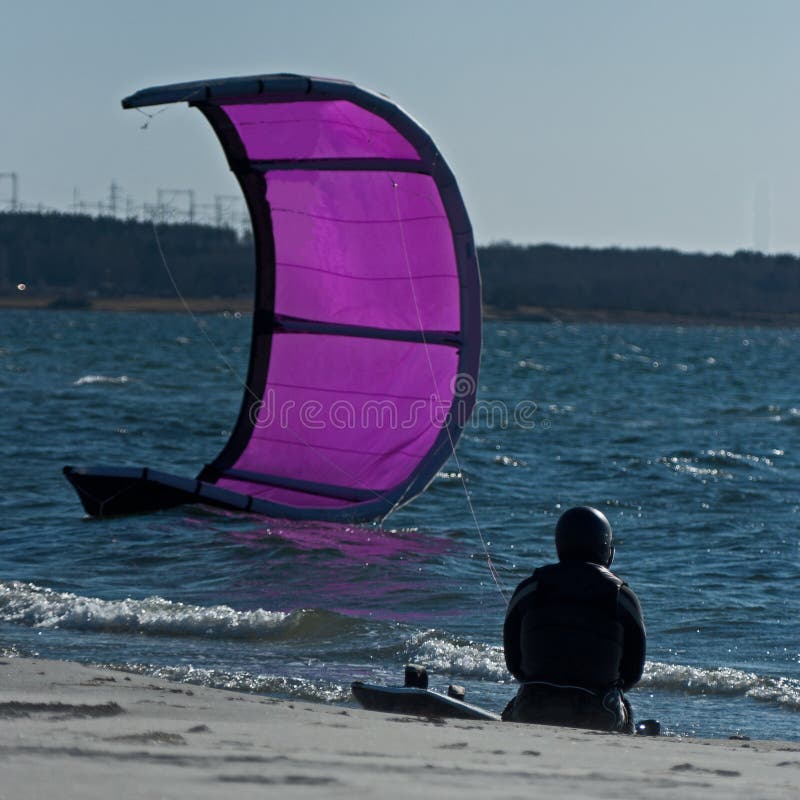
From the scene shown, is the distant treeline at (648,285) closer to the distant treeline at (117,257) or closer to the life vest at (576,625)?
the distant treeline at (117,257)

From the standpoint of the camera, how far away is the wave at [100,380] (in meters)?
28.2

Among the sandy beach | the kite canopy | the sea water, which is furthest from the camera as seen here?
the kite canopy

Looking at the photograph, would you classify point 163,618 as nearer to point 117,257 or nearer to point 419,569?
point 419,569

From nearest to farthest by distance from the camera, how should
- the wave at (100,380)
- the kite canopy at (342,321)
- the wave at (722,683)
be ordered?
the wave at (722,683) < the kite canopy at (342,321) < the wave at (100,380)

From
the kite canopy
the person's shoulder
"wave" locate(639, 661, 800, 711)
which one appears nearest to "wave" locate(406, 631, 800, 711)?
"wave" locate(639, 661, 800, 711)

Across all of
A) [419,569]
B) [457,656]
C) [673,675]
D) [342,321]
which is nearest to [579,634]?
[673,675]

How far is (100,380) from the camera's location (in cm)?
2886

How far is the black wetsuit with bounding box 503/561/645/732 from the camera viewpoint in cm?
499

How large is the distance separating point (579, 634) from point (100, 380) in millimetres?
24739

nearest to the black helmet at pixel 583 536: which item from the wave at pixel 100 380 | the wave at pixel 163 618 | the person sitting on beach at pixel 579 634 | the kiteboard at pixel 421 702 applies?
the person sitting on beach at pixel 579 634

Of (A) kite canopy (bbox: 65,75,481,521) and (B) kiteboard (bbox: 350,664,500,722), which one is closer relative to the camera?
(B) kiteboard (bbox: 350,664,500,722)

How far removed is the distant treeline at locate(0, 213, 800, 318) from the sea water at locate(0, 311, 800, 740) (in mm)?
57311

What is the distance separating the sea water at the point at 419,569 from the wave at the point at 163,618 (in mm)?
15

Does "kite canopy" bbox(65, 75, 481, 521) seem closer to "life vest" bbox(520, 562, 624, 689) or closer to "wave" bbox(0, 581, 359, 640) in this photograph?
"wave" bbox(0, 581, 359, 640)
